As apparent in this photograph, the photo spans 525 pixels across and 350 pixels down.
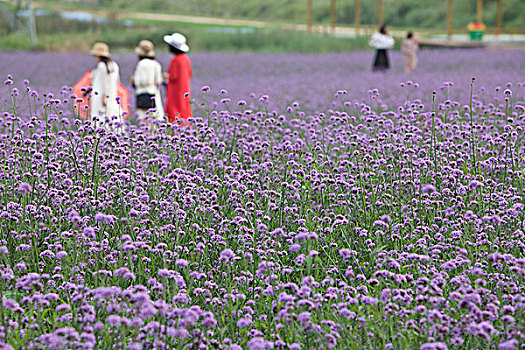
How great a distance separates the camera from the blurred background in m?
28.8

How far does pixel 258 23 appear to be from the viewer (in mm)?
59156

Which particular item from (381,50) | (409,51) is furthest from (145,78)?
(381,50)

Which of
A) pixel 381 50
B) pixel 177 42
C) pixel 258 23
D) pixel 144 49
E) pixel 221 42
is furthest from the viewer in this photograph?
pixel 258 23

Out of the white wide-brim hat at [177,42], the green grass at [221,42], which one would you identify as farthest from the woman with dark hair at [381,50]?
the white wide-brim hat at [177,42]

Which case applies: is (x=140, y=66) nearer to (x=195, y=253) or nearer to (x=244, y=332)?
(x=195, y=253)

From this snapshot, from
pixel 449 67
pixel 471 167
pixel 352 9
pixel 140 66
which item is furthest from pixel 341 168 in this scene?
pixel 352 9

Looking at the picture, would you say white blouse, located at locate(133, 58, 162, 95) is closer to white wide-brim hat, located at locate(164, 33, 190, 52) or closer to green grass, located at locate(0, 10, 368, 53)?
white wide-brim hat, located at locate(164, 33, 190, 52)

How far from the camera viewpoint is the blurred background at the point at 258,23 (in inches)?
1133

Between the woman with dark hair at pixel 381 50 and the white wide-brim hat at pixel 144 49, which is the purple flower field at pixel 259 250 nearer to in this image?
the white wide-brim hat at pixel 144 49

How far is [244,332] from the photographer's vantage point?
3371mm

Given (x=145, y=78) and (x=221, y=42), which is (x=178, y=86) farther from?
(x=221, y=42)

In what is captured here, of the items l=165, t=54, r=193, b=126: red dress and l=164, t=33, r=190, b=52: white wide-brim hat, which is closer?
l=164, t=33, r=190, b=52: white wide-brim hat

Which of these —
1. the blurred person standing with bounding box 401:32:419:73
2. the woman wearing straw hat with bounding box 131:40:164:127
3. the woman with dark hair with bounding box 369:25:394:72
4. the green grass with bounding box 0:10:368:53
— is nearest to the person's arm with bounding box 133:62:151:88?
the woman wearing straw hat with bounding box 131:40:164:127

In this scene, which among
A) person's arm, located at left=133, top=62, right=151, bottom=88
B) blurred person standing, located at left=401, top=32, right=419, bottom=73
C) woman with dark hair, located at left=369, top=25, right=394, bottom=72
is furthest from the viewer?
woman with dark hair, located at left=369, top=25, right=394, bottom=72
